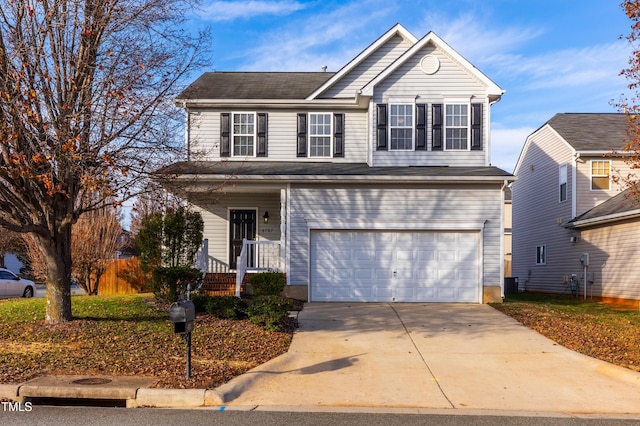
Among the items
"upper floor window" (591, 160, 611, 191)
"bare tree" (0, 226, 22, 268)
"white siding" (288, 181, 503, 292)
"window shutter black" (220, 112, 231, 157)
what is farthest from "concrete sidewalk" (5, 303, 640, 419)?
"bare tree" (0, 226, 22, 268)

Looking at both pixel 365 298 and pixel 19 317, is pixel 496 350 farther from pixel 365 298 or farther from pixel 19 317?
pixel 19 317

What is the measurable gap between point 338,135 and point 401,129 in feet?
7.28

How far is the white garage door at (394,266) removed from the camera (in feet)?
54.5

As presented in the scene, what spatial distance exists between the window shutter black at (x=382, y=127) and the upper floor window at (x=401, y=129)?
0.16 metres

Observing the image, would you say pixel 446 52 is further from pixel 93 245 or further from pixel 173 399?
pixel 93 245

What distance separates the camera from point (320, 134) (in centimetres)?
1898

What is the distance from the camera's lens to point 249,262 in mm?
17797

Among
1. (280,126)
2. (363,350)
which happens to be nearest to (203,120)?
(280,126)

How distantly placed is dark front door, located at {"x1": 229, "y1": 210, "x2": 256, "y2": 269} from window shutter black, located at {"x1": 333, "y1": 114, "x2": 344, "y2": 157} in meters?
3.42

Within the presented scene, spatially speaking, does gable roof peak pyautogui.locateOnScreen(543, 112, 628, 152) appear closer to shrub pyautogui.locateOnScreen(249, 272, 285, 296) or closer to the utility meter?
the utility meter

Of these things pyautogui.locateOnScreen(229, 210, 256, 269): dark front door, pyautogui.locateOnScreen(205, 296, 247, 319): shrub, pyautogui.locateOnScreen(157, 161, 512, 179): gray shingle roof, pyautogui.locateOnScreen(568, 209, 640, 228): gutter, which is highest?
pyautogui.locateOnScreen(157, 161, 512, 179): gray shingle roof

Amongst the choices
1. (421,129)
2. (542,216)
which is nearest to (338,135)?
(421,129)

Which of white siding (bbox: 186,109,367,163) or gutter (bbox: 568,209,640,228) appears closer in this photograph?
gutter (bbox: 568,209,640,228)

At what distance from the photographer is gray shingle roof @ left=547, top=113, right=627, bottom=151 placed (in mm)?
22453
